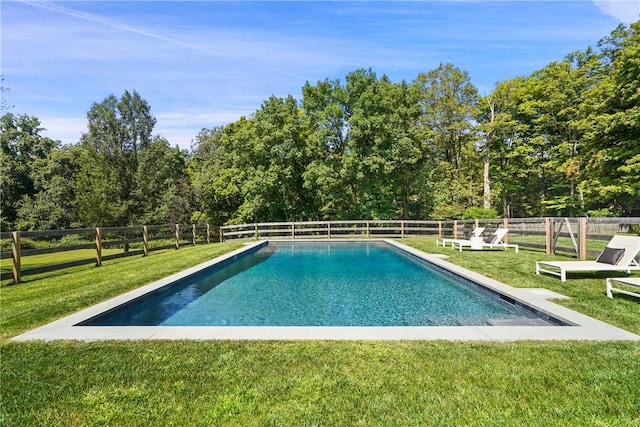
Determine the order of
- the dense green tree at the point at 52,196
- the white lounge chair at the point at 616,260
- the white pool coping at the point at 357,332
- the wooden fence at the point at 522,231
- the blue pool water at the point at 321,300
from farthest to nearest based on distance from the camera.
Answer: the dense green tree at the point at 52,196
the wooden fence at the point at 522,231
the white lounge chair at the point at 616,260
the blue pool water at the point at 321,300
the white pool coping at the point at 357,332

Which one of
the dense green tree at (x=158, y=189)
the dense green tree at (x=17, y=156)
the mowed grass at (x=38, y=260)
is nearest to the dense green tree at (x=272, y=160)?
the dense green tree at (x=158, y=189)

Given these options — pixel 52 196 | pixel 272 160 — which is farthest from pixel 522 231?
pixel 52 196

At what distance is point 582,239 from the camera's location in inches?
331

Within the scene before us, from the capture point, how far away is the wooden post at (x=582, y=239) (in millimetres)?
8383

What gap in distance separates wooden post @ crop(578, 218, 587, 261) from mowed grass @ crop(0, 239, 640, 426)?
5.38 meters

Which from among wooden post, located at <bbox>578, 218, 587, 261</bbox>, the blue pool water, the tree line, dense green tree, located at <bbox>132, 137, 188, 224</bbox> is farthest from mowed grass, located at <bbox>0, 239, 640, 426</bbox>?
dense green tree, located at <bbox>132, 137, 188, 224</bbox>

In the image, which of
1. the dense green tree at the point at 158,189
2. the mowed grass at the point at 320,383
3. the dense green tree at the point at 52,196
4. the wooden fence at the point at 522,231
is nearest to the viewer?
the mowed grass at the point at 320,383

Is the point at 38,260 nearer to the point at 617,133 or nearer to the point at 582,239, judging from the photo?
the point at 582,239

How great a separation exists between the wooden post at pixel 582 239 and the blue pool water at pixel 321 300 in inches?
133

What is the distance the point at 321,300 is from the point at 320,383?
3.80 meters

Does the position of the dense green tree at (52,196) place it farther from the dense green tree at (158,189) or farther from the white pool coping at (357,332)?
the white pool coping at (357,332)

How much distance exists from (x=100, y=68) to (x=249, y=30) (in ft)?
16.9

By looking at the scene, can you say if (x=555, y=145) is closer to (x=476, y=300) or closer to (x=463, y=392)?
(x=476, y=300)

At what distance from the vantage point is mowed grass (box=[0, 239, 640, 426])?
7.20 feet
